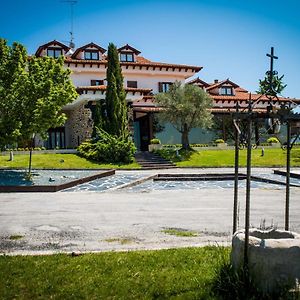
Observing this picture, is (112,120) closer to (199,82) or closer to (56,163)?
(56,163)

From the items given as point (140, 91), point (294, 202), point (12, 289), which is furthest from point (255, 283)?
point (140, 91)

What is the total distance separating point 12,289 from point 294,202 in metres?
10.2

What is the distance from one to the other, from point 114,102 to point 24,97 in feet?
45.7

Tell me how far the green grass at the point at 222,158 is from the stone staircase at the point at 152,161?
773 mm

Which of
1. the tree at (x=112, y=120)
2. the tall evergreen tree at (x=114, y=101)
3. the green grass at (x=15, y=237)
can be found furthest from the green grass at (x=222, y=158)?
the green grass at (x=15, y=237)

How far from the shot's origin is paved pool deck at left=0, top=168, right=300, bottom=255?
660cm

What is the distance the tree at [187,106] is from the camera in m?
32.8

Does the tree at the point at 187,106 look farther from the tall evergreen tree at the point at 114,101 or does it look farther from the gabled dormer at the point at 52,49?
the gabled dormer at the point at 52,49

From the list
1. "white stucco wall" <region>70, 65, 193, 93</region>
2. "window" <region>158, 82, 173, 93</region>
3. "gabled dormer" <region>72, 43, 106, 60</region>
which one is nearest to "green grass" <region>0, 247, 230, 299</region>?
"white stucco wall" <region>70, 65, 193, 93</region>

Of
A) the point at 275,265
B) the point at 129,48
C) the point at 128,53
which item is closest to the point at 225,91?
the point at 128,53

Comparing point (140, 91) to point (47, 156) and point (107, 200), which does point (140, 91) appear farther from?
point (107, 200)

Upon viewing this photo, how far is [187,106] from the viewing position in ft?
106

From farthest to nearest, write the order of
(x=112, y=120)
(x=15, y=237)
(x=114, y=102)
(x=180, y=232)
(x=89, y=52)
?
1. (x=89, y=52)
2. (x=112, y=120)
3. (x=114, y=102)
4. (x=180, y=232)
5. (x=15, y=237)

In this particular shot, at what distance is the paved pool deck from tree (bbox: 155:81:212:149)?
1883 cm
